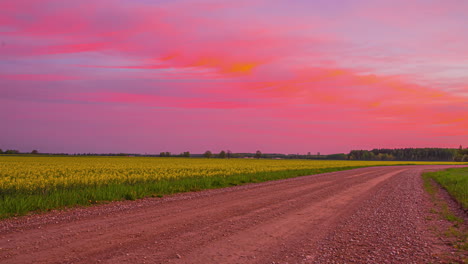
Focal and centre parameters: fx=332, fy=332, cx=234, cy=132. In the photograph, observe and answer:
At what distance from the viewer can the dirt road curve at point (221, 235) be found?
7.16 m

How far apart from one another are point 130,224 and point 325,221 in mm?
6372

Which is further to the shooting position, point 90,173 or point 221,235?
point 90,173

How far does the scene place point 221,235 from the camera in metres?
9.01

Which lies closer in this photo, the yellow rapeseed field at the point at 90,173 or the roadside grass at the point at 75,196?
the roadside grass at the point at 75,196

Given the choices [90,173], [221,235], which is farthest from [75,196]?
[90,173]

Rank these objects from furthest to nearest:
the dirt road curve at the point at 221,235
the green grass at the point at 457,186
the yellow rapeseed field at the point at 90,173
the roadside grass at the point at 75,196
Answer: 1. the yellow rapeseed field at the point at 90,173
2. the green grass at the point at 457,186
3. the roadside grass at the point at 75,196
4. the dirt road curve at the point at 221,235

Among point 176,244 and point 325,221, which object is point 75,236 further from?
point 325,221

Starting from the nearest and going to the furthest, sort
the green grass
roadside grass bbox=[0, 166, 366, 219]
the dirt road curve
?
the dirt road curve → roadside grass bbox=[0, 166, 366, 219] → the green grass

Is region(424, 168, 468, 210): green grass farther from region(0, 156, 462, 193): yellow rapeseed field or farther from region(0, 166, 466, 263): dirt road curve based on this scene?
region(0, 156, 462, 193): yellow rapeseed field

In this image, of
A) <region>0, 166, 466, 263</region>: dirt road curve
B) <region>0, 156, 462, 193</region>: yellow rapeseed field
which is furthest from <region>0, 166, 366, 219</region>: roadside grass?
<region>0, 156, 462, 193</region>: yellow rapeseed field

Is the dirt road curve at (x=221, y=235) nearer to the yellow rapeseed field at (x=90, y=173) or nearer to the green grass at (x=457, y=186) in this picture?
the green grass at (x=457, y=186)

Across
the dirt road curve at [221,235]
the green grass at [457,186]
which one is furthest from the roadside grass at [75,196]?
the green grass at [457,186]

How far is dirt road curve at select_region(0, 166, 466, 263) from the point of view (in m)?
7.16

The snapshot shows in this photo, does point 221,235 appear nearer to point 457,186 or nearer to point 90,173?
A: point 457,186
